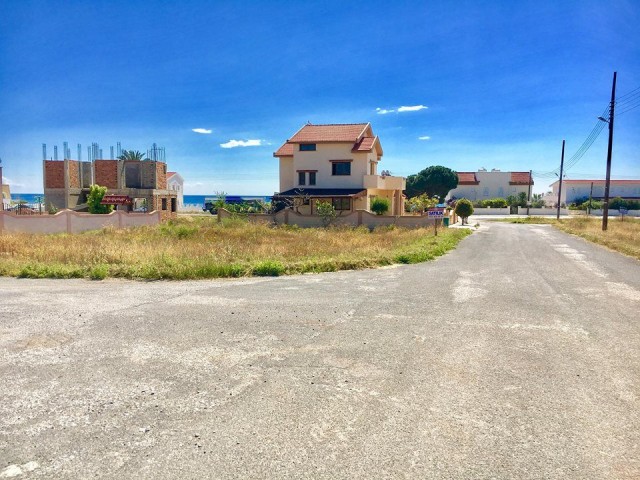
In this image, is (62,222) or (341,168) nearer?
(62,222)

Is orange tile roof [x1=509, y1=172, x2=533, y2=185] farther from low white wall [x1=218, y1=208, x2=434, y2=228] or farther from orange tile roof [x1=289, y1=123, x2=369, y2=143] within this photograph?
low white wall [x1=218, y1=208, x2=434, y2=228]

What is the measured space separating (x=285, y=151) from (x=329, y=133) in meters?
4.67

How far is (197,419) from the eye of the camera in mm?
4496

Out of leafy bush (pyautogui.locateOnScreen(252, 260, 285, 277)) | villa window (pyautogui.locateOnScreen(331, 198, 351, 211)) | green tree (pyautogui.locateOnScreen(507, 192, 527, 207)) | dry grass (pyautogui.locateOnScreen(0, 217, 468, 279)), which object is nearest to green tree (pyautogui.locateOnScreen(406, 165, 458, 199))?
green tree (pyautogui.locateOnScreen(507, 192, 527, 207))

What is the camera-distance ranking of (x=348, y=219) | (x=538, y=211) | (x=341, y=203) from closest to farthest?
(x=348, y=219) < (x=341, y=203) < (x=538, y=211)

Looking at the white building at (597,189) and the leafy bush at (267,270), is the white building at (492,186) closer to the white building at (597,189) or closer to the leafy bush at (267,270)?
the white building at (597,189)

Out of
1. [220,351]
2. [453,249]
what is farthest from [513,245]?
[220,351]

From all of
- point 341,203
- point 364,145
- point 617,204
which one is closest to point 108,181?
point 341,203

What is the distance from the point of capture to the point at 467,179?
9119cm

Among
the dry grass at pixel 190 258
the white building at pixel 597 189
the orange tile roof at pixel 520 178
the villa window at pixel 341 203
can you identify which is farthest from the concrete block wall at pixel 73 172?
the white building at pixel 597 189

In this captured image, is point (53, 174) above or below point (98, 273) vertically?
above

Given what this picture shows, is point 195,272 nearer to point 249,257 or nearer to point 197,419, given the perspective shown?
point 249,257

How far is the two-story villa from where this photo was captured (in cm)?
3988

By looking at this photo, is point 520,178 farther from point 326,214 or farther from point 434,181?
point 326,214
